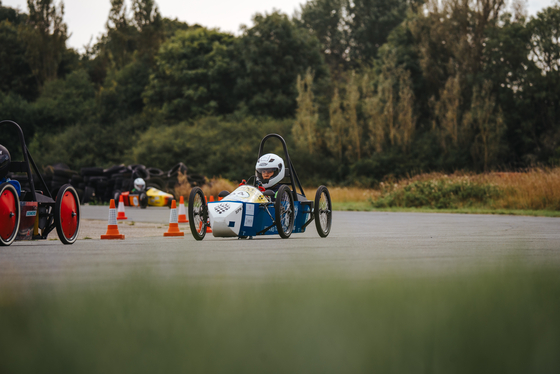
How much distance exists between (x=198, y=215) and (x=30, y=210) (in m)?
2.96

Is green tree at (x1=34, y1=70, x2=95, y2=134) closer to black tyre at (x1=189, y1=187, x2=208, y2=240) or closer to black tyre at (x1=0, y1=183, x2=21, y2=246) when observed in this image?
black tyre at (x1=189, y1=187, x2=208, y2=240)

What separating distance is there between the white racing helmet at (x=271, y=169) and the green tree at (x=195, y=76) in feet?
163

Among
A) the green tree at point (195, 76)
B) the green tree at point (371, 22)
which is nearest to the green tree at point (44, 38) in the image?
the green tree at point (195, 76)

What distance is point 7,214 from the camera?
398 inches

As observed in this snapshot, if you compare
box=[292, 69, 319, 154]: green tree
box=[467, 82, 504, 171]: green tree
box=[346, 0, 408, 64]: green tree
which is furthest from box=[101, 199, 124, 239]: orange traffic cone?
box=[346, 0, 408, 64]: green tree

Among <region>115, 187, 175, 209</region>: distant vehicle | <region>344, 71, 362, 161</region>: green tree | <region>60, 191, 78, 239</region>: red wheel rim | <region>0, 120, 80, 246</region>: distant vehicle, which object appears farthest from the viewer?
<region>344, 71, 362, 161</region>: green tree

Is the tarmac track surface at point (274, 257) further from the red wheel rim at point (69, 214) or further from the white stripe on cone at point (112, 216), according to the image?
the white stripe on cone at point (112, 216)

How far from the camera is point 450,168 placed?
4553cm

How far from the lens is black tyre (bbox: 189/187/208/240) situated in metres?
11.7

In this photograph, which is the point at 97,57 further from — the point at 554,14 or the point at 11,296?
the point at 11,296

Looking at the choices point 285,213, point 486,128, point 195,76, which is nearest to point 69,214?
point 285,213

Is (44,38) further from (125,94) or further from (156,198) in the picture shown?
(156,198)

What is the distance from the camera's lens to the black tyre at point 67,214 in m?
11.0

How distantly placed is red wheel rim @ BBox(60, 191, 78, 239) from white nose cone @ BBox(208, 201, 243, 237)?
2346mm
